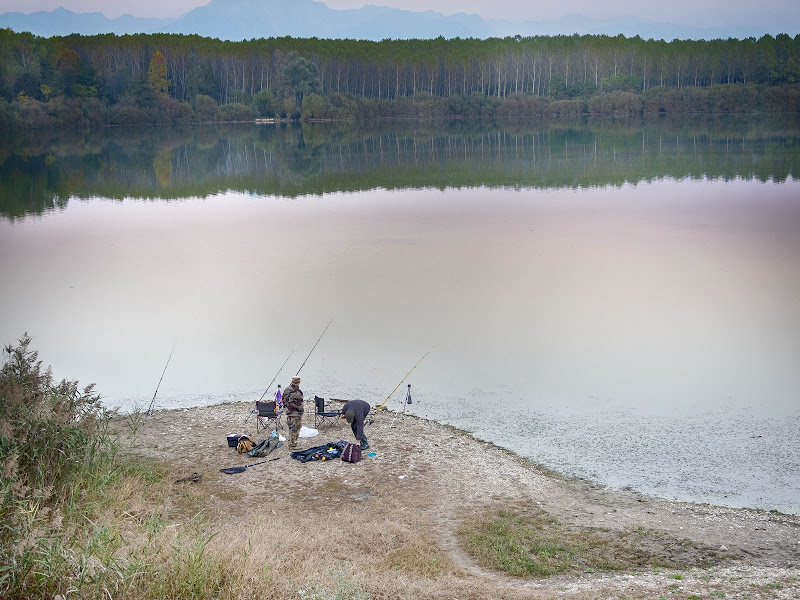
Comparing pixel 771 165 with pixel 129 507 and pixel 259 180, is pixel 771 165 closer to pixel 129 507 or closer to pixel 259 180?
pixel 259 180

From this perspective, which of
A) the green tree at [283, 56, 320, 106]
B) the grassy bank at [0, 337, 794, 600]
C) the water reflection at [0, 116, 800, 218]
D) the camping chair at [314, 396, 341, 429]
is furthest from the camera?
the green tree at [283, 56, 320, 106]

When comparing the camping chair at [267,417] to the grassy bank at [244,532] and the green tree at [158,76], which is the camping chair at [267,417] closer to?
the grassy bank at [244,532]

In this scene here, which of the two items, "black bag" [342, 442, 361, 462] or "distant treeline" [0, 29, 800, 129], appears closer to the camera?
"black bag" [342, 442, 361, 462]

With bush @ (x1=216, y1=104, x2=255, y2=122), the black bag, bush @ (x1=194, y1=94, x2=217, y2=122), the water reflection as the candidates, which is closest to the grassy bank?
the black bag

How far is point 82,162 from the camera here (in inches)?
2584

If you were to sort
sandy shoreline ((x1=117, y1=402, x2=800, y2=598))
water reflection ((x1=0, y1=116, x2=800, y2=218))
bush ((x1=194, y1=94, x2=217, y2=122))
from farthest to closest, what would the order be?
bush ((x1=194, y1=94, x2=217, y2=122))
water reflection ((x1=0, y1=116, x2=800, y2=218))
sandy shoreline ((x1=117, y1=402, x2=800, y2=598))

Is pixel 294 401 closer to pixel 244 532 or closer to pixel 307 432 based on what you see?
pixel 307 432

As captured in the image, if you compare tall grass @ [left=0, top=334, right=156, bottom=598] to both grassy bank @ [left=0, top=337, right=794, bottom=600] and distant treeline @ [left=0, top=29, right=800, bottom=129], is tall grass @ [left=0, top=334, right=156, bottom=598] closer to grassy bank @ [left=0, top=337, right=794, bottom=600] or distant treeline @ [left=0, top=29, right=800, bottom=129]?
grassy bank @ [left=0, top=337, right=794, bottom=600]

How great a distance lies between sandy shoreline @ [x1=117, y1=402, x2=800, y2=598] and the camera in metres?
9.20

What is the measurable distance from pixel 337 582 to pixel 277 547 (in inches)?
56.7

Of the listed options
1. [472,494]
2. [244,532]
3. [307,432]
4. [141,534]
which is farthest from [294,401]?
[141,534]

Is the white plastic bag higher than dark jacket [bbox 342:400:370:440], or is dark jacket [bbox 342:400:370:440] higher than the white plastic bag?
dark jacket [bbox 342:400:370:440]

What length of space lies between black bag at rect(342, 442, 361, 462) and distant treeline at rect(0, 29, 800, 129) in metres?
92.5

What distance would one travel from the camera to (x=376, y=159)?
64312mm
